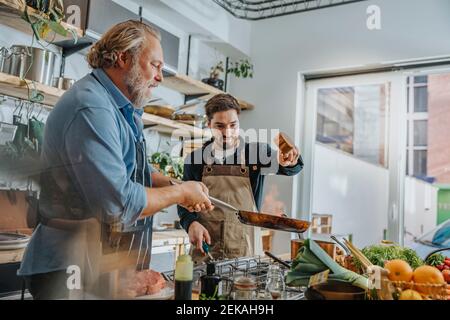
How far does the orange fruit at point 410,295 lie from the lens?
70cm

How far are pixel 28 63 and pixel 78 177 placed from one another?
0.81m

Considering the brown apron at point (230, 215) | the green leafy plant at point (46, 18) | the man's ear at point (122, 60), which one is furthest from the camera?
the brown apron at point (230, 215)

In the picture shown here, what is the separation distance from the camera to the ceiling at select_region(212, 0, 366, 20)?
2529mm

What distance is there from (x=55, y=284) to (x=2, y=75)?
76 cm

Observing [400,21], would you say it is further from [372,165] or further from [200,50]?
[200,50]

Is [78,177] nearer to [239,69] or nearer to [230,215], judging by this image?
[230,215]

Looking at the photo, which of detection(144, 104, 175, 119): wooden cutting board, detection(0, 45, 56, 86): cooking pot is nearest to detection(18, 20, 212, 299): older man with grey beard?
detection(0, 45, 56, 86): cooking pot

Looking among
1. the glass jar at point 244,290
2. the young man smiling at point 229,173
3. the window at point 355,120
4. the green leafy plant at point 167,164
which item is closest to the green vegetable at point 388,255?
the glass jar at point 244,290

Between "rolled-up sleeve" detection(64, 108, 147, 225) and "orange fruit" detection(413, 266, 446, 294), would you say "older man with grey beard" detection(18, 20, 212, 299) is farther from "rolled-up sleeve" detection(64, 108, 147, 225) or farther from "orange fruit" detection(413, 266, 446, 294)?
"orange fruit" detection(413, 266, 446, 294)

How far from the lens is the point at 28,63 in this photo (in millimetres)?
1340

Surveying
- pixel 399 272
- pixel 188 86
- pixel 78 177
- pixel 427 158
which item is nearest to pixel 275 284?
pixel 399 272

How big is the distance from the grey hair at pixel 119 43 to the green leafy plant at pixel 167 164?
0.90m

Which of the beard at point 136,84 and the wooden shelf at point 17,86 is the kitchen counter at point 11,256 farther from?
the wooden shelf at point 17,86

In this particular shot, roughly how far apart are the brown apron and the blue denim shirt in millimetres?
700
